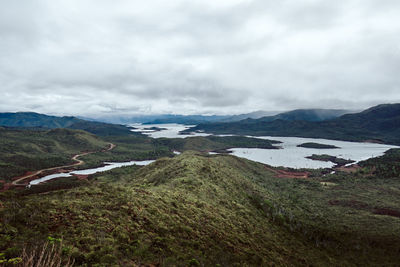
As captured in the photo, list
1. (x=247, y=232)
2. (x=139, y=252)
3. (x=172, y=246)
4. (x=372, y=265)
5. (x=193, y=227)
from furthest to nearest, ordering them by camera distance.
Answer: (x=372, y=265), (x=247, y=232), (x=193, y=227), (x=172, y=246), (x=139, y=252)

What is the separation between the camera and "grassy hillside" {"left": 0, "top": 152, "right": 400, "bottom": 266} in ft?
61.1

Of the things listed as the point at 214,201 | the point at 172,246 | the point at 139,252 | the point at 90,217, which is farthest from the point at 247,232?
the point at 90,217

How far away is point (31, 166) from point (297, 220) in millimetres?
196954

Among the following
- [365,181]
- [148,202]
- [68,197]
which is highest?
[68,197]

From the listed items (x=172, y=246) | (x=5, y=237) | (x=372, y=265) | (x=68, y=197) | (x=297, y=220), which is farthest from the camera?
(x=297, y=220)

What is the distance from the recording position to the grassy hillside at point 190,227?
18.6 meters

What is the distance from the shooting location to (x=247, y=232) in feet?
122

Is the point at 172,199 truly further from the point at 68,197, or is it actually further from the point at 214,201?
the point at 68,197

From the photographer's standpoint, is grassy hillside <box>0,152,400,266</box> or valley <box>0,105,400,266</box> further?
grassy hillside <box>0,152,400,266</box>

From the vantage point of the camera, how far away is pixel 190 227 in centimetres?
2906

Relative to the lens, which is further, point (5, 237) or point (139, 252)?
point (139, 252)

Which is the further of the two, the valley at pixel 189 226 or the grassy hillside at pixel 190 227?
the grassy hillside at pixel 190 227

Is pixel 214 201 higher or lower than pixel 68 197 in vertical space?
lower

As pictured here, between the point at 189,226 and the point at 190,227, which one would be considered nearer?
the point at 190,227
